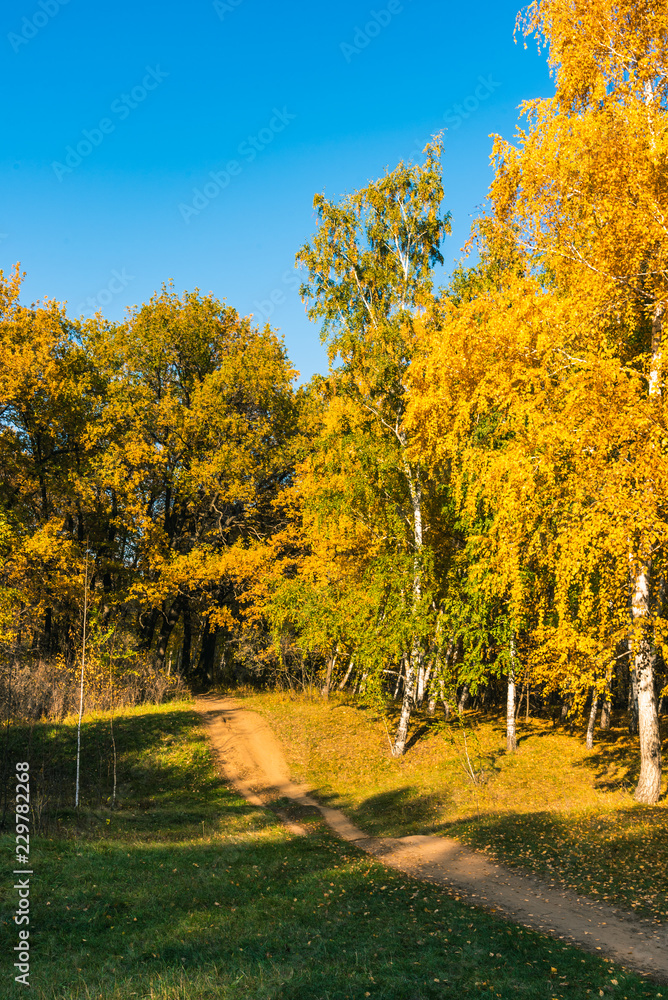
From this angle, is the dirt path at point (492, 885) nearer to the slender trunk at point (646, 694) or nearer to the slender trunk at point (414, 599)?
the slender trunk at point (414, 599)

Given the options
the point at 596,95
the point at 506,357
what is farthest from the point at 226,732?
the point at 596,95

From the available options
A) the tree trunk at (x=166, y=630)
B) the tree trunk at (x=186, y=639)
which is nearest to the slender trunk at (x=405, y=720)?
the tree trunk at (x=186, y=639)

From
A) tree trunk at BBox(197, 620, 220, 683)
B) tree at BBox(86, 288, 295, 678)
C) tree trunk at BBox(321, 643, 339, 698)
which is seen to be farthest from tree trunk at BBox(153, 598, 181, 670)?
tree trunk at BBox(321, 643, 339, 698)

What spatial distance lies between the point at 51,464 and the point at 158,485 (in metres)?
4.87

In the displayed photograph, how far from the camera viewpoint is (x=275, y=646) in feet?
85.2

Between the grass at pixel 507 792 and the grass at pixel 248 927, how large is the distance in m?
2.24

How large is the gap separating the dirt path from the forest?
12.9 feet

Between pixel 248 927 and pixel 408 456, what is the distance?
42.5 feet

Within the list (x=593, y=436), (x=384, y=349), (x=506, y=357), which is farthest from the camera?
(x=384, y=349)

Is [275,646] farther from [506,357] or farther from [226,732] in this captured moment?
[506,357]

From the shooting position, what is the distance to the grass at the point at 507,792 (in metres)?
9.63

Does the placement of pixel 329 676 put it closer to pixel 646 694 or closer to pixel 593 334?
pixel 646 694

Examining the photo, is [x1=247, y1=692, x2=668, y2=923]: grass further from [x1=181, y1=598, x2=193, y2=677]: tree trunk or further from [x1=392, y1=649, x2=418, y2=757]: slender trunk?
[x1=181, y1=598, x2=193, y2=677]: tree trunk

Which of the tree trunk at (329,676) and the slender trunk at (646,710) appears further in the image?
the tree trunk at (329,676)
